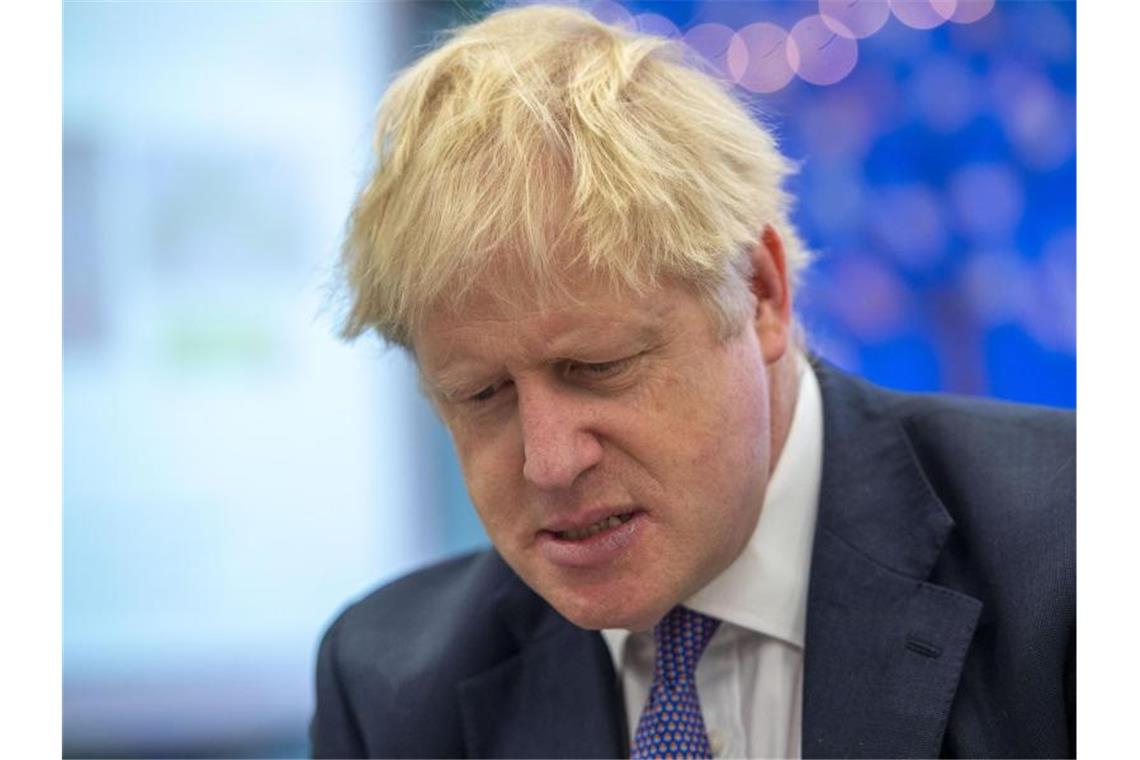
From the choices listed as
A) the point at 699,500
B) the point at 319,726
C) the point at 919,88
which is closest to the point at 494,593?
the point at 319,726

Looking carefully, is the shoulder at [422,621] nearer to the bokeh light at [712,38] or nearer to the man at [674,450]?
the man at [674,450]

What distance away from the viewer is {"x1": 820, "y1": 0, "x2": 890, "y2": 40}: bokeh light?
3635 millimetres

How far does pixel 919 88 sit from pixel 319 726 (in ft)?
8.47

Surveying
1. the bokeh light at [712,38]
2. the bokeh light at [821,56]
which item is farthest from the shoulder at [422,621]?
the bokeh light at [821,56]

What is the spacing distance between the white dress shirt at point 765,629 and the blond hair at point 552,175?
335 millimetres

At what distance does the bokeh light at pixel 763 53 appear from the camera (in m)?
3.66

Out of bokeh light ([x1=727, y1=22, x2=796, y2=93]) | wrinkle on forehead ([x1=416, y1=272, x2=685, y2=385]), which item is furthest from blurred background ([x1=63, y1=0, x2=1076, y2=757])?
wrinkle on forehead ([x1=416, y1=272, x2=685, y2=385])

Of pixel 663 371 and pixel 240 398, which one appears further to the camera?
pixel 240 398

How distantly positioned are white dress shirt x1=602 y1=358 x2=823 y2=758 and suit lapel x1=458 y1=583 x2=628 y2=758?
0.07 metres

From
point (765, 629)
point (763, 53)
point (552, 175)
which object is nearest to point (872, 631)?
point (765, 629)

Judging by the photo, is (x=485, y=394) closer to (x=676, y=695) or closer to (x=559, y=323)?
(x=559, y=323)

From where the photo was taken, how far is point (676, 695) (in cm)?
173
